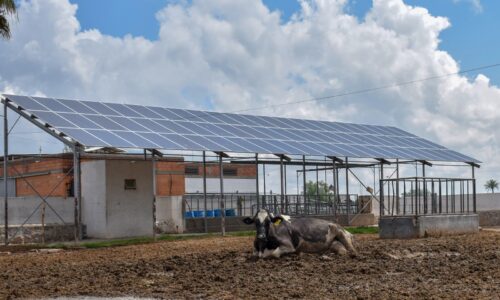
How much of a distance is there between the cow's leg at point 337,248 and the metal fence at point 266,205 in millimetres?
16381

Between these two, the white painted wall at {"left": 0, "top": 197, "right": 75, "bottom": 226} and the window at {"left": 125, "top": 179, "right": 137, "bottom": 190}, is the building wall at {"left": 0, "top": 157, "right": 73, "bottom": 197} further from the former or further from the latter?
the window at {"left": 125, "top": 179, "right": 137, "bottom": 190}

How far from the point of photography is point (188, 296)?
1066cm

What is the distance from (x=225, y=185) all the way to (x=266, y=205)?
14428 millimetres

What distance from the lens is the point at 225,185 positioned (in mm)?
49125

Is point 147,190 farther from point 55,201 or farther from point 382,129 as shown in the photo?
point 382,129

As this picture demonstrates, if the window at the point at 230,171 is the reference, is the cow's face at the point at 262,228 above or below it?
below

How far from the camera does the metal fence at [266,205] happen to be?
34.5 metres

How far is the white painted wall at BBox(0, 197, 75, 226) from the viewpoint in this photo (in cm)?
2866

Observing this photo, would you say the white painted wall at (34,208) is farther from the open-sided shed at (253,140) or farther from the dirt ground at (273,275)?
the dirt ground at (273,275)

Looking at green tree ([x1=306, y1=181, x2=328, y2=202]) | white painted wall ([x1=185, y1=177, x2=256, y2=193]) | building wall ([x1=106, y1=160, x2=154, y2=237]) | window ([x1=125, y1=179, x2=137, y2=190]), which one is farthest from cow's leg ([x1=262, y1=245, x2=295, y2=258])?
white painted wall ([x1=185, y1=177, x2=256, y2=193])

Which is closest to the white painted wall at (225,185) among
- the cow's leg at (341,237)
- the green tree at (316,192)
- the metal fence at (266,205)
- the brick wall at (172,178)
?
the green tree at (316,192)

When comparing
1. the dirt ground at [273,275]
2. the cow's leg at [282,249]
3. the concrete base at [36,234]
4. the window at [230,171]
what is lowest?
the concrete base at [36,234]

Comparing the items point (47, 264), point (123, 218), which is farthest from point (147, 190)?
point (47, 264)

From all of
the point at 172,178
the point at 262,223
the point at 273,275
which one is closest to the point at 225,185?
the point at 172,178
